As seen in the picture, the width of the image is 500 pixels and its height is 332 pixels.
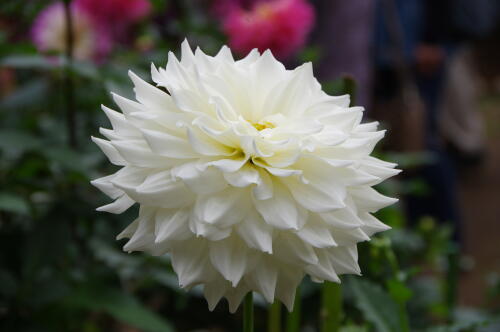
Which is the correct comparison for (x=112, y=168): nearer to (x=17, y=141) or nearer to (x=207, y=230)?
(x=17, y=141)

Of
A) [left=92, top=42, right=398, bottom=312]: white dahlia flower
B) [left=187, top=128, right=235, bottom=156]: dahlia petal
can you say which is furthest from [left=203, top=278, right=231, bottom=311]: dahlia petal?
[left=187, top=128, right=235, bottom=156]: dahlia petal

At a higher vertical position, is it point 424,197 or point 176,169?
point 176,169

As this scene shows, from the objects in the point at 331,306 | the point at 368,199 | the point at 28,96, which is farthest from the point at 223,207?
the point at 28,96

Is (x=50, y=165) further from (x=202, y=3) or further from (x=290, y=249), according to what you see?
(x=202, y=3)

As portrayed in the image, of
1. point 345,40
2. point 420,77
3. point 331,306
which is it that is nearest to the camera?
point 331,306

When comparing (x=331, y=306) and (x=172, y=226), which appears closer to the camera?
(x=172, y=226)

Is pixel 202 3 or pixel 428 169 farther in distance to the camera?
pixel 428 169

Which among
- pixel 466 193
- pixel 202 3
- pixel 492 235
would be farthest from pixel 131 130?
pixel 466 193
